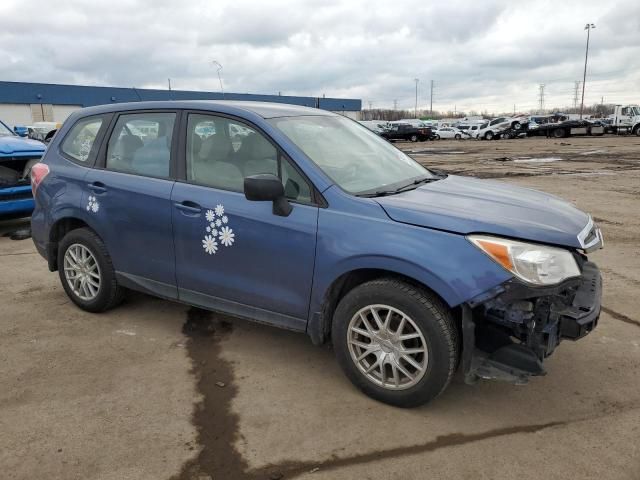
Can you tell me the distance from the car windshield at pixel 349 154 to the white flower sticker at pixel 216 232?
27.0 inches

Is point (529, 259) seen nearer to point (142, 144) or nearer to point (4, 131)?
point (142, 144)

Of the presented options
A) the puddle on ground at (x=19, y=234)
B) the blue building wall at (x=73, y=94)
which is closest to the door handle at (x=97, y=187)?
the puddle on ground at (x=19, y=234)

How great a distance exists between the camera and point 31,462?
8.82ft

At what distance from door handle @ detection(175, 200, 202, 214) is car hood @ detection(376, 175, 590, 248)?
1259 millimetres

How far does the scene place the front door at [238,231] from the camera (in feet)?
10.9

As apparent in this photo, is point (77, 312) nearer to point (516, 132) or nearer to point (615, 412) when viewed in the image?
point (615, 412)

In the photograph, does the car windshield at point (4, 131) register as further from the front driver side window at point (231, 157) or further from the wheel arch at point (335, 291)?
the wheel arch at point (335, 291)

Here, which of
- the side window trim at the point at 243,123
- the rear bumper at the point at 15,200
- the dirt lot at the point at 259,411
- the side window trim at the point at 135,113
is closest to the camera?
the dirt lot at the point at 259,411

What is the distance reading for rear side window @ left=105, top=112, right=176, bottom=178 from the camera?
400 centimetres

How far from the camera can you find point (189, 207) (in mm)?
3713

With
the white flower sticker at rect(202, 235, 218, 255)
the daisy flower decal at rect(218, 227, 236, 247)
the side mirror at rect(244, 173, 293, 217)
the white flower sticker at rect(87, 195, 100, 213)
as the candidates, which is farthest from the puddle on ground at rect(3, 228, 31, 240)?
the side mirror at rect(244, 173, 293, 217)

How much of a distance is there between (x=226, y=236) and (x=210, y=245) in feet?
0.55

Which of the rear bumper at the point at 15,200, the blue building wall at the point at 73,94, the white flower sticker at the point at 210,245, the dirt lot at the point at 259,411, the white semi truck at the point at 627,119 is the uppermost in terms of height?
the blue building wall at the point at 73,94

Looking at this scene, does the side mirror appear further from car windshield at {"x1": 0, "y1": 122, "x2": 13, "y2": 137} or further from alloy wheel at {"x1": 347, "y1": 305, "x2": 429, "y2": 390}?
car windshield at {"x1": 0, "y1": 122, "x2": 13, "y2": 137}
